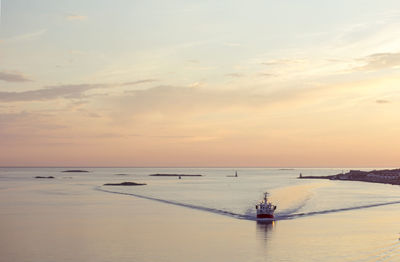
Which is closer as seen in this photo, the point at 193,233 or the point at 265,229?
the point at 193,233

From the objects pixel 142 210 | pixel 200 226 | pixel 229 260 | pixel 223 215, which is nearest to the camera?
pixel 229 260

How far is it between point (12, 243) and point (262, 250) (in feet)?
85.4

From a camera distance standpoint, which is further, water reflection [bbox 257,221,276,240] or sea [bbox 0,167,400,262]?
water reflection [bbox 257,221,276,240]

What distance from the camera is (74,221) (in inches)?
2724

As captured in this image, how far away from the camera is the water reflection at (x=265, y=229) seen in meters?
58.7

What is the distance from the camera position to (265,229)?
64.9 m

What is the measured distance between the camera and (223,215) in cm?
8069

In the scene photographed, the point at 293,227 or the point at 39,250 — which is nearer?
the point at 39,250

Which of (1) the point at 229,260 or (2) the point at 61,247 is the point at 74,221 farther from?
(1) the point at 229,260

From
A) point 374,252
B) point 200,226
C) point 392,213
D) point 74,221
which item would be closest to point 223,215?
point 200,226

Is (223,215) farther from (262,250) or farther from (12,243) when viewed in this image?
(12,243)

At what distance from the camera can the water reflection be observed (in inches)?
2312

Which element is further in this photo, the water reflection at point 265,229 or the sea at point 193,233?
the water reflection at point 265,229

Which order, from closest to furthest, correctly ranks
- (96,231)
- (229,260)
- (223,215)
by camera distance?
(229,260) → (96,231) → (223,215)
